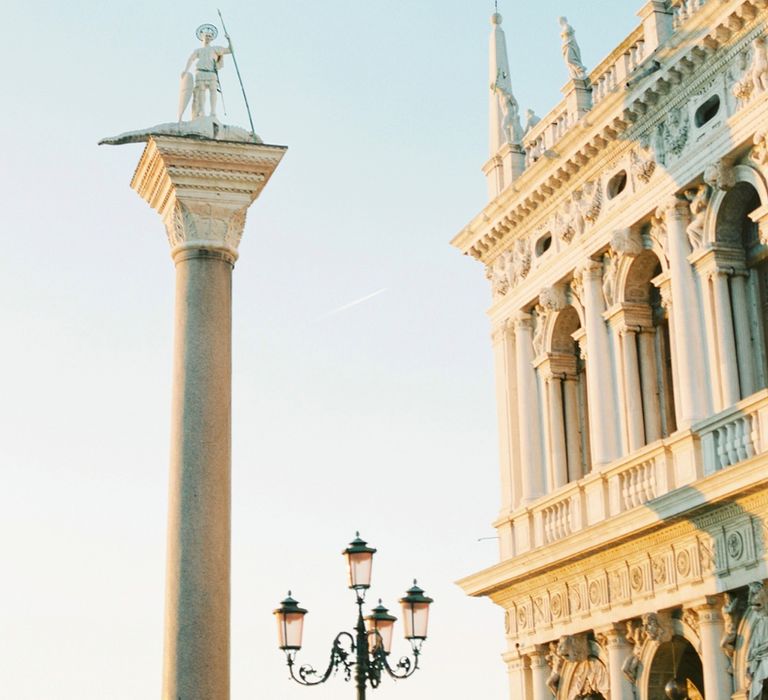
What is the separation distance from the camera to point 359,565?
613 inches

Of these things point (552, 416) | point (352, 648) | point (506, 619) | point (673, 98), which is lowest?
point (352, 648)

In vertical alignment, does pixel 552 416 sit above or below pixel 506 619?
above

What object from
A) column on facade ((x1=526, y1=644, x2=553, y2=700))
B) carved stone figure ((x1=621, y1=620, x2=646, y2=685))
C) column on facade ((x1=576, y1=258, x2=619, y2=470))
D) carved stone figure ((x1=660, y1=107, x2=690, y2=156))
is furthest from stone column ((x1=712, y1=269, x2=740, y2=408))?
column on facade ((x1=526, y1=644, x2=553, y2=700))

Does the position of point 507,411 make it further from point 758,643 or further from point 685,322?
point 758,643

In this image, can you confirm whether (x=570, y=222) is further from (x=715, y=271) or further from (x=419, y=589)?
(x=419, y=589)

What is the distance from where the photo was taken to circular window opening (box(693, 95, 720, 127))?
67.1 feet

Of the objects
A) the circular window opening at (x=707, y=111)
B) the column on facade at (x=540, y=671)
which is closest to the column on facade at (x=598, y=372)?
the column on facade at (x=540, y=671)

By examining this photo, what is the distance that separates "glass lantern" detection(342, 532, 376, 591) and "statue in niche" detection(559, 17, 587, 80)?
11.0 metres

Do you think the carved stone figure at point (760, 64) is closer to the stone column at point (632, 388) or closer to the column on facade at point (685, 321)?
the column on facade at point (685, 321)

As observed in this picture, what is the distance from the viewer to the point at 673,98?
69.6ft

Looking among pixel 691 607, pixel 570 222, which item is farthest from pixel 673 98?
pixel 691 607

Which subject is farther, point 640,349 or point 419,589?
point 640,349

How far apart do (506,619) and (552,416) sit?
3.30 meters

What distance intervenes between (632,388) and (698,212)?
2929 millimetres
